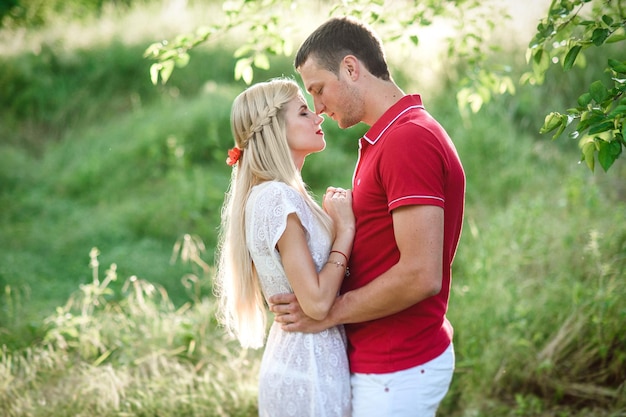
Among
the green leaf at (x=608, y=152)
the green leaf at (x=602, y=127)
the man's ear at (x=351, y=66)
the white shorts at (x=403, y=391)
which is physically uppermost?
the man's ear at (x=351, y=66)

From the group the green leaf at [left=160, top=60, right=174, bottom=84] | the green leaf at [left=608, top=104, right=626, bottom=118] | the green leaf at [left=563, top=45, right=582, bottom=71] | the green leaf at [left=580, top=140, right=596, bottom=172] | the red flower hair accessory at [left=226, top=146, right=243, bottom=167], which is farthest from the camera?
the green leaf at [left=160, top=60, right=174, bottom=84]

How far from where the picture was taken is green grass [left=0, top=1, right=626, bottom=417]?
14.5 feet

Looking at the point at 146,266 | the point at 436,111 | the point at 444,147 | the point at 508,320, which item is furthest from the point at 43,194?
the point at 444,147

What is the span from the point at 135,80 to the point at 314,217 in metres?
8.87

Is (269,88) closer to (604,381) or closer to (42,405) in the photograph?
(42,405)


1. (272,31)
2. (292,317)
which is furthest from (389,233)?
(272,31)

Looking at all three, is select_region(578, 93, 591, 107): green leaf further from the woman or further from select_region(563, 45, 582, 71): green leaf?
the woman

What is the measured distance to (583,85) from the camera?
8.73 metres

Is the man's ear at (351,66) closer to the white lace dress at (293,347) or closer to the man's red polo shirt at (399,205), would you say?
the man's red polo shirt at (399,205)

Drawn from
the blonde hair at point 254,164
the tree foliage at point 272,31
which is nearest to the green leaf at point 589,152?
the blonde hair at point 254,164

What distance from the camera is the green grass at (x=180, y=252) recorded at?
442 centimetres

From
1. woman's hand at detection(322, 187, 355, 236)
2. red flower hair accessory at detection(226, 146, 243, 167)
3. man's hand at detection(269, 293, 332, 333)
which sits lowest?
man's hand at detection(269, 293, 332, 333)

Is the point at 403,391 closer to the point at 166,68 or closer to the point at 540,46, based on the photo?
the point at 540,46

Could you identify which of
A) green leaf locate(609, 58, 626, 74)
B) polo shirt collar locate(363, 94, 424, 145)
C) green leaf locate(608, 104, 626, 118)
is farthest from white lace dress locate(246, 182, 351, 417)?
green leaf locate(609, 58, 626, 74)
